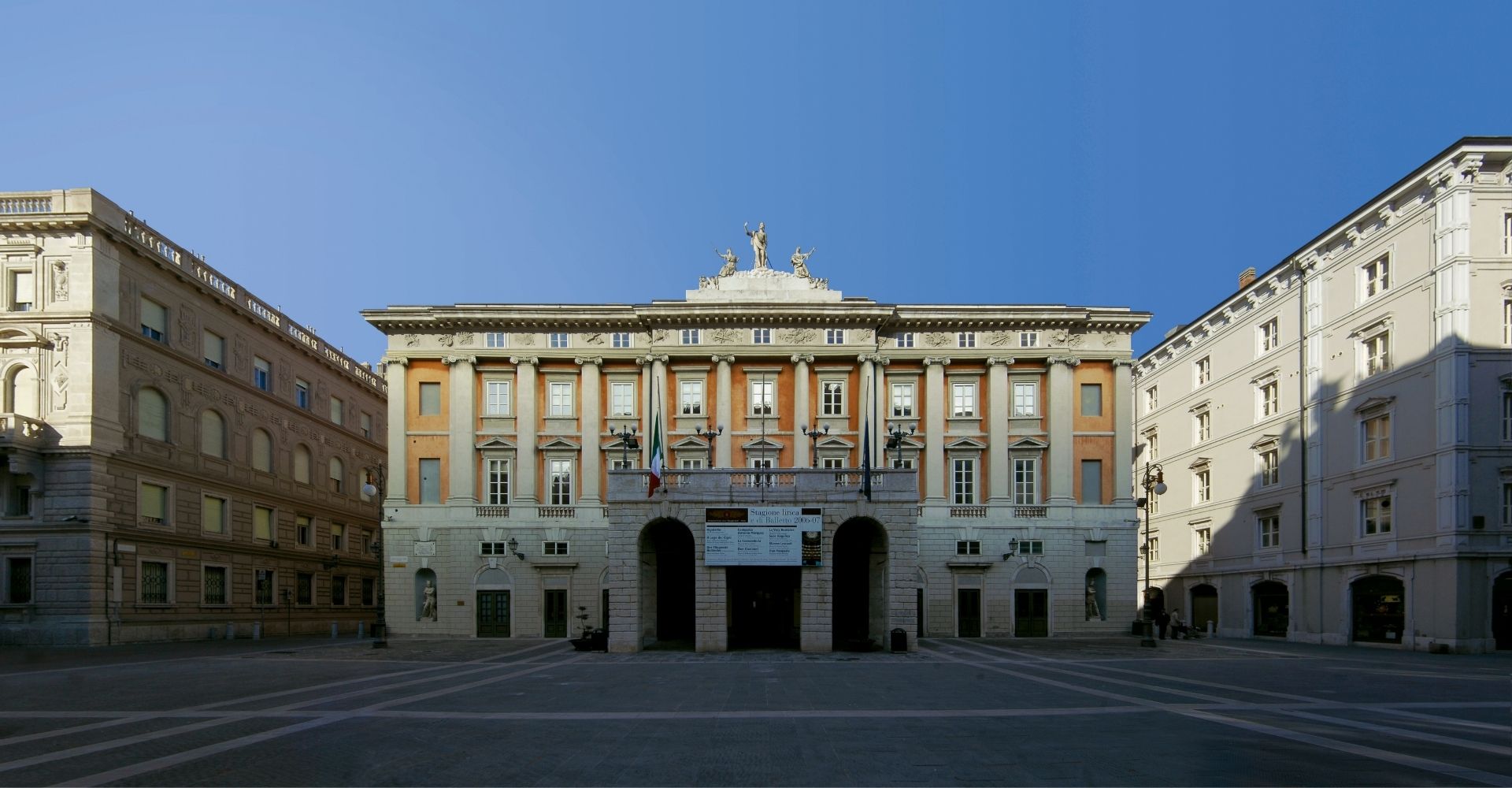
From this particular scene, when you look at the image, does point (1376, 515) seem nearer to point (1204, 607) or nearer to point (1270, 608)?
point (1270, 608)

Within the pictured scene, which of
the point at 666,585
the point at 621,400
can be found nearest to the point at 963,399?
the point at 621,400

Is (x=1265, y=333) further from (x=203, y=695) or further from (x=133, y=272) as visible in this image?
(x=133, y=272)

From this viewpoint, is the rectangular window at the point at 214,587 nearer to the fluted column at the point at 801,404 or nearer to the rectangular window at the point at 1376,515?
the fluted column at the point at 801,404

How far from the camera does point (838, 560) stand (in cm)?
4650

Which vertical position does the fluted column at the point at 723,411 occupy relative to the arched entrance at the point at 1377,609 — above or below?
above

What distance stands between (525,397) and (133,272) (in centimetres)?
1830

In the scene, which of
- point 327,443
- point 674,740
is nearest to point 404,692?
point 674,740

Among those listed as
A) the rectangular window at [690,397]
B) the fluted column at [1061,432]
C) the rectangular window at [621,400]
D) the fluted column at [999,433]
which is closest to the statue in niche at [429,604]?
the rectangular window at [621,400]

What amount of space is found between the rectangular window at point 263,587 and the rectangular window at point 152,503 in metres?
8.29

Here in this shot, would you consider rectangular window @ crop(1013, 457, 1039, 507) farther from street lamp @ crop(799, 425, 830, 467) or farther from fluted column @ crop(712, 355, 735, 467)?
fluted column @ crop(712, 355, 735, 467)

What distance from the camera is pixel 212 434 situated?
50969 millimetres

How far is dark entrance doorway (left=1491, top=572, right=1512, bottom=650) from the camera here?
37.7 m

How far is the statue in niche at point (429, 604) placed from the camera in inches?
1962

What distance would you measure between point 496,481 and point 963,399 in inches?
971
